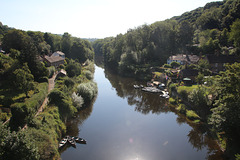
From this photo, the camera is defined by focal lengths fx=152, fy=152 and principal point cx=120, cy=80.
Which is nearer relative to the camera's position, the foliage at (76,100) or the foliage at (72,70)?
the foliage at (76,100)

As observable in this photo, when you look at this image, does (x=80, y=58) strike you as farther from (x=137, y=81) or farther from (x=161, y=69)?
(x=161, y=69)

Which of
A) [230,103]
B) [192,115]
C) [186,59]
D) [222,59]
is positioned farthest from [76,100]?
[222,59]

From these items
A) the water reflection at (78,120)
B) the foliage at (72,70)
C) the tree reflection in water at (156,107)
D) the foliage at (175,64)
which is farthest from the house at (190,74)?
the foliage at (72,70)

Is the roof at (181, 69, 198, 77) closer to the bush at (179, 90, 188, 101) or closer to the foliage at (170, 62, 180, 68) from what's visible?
the bush at (179, 90, 188, 101)

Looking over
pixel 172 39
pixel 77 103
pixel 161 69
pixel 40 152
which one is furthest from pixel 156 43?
pixel 40 152

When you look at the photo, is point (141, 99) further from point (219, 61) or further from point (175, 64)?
point (219, 61)

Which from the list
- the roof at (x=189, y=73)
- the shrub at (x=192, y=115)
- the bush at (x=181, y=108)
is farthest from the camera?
the roof at (x=189, y=73)

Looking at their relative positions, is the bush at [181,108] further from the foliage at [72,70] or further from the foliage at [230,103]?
the foliage at [72,70]
